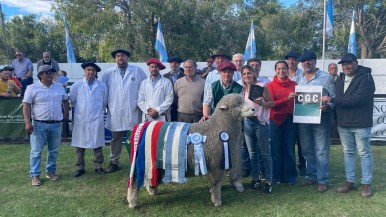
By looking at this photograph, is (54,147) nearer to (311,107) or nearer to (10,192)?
(10,192)

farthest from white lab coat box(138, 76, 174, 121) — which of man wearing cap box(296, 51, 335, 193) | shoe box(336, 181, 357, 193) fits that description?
shoe box(336, 181, 357, 193)

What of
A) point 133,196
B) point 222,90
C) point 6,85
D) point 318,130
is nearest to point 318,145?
point 318,130

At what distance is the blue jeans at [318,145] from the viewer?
19.2ft

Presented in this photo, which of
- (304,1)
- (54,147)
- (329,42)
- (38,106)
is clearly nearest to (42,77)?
(38,106)

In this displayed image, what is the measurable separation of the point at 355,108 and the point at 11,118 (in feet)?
29.4

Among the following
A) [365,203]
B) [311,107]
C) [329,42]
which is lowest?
[365,203]

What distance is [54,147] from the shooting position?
264 inches

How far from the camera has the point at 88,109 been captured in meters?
6.78

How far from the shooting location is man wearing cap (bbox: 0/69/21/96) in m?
10.1

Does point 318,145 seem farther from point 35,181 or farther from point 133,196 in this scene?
point 35,181

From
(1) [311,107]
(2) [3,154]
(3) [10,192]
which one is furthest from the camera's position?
(2) [3,154]

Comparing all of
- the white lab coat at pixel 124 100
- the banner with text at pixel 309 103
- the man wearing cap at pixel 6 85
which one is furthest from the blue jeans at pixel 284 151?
the man wearing cap at pixel 6 85

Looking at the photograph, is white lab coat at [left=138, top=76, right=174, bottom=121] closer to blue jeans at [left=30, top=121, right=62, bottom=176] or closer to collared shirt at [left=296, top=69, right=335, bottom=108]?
blue jeans at [left=30, top=121, right=62, bottom=176]

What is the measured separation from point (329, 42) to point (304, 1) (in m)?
4.82
